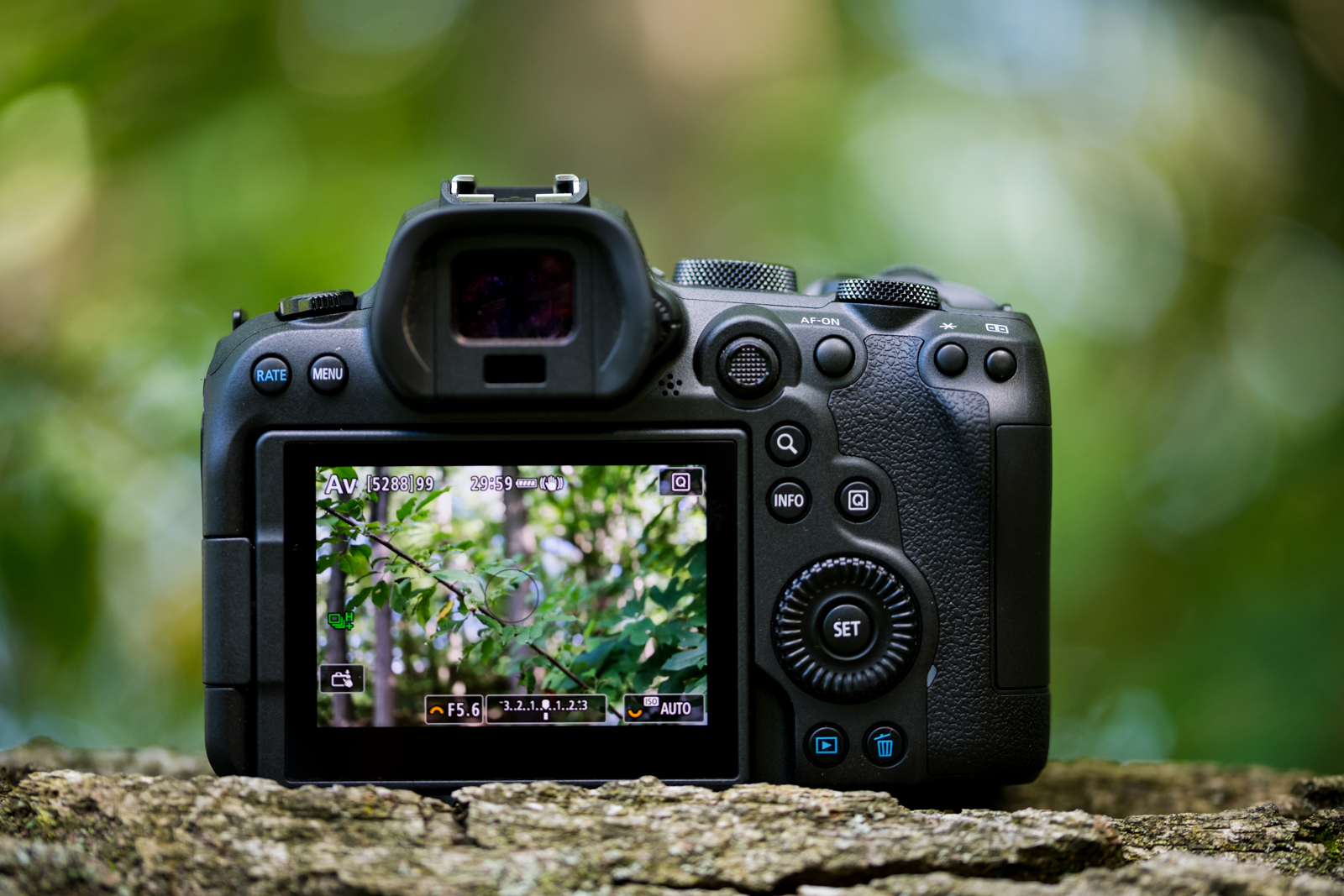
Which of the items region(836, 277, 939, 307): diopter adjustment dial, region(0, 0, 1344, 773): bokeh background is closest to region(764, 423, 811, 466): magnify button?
region(836, 277, 939, 307): diopter adjustment dial

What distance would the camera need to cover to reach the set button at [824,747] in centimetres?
65

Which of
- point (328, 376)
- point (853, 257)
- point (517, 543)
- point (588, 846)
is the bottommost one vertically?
point (588, 846)

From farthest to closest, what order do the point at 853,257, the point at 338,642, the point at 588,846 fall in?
the point at 853,257 → the point at 338,642 → the point at 588,846

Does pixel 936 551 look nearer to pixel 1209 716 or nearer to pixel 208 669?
pixel 208 669

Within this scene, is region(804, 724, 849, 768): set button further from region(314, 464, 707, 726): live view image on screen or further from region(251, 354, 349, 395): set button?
region(251, 354, 349, 395): set button

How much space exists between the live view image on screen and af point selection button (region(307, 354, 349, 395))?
54mm

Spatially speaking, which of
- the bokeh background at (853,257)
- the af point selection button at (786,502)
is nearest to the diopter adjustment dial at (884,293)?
the af point selection button at (786,502)

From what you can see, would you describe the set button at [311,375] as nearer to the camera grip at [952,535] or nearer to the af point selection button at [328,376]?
the af point selection button at [328,376]

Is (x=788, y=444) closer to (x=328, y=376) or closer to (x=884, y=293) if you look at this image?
(x=884, y=293)

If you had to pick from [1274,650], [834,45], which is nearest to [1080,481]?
[1274,650]

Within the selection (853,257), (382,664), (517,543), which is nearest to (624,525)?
(517,543)

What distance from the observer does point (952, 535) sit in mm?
659

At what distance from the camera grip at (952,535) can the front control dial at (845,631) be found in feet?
0.09

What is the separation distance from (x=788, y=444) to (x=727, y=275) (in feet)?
0.46
